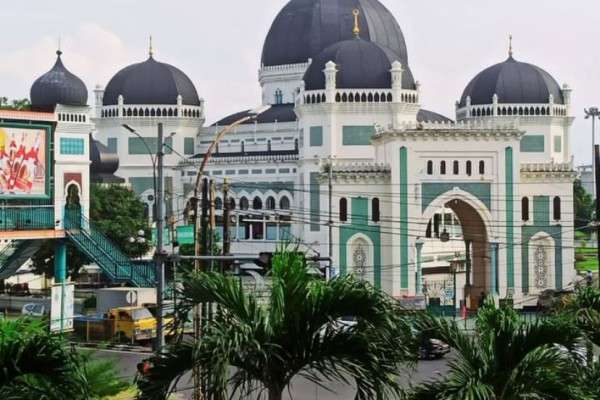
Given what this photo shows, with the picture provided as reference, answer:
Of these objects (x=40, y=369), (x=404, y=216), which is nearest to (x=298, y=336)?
(x=40, y=369)

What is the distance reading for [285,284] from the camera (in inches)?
425

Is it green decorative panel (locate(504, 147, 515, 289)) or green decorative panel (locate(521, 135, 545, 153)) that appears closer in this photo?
green decorative panel (locate(504, 147, 515, 289))

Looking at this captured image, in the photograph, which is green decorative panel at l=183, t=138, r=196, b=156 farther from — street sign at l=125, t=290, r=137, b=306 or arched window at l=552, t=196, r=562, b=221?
street sign at l=125, t=290, r=137, b=306

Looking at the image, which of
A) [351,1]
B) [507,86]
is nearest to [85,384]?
[507,86]

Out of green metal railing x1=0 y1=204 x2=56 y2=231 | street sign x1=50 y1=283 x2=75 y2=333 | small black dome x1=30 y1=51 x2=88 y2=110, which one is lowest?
street sign x1=50 y1=283 x2=75 y2=333

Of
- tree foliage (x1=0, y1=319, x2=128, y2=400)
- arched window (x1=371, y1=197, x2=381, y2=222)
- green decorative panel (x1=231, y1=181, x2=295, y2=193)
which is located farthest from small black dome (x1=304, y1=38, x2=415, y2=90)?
tree foliage (x1=0, y1=319, x2=128, y2=400)

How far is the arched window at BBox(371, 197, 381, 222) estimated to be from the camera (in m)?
53.7

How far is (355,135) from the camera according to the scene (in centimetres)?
6769

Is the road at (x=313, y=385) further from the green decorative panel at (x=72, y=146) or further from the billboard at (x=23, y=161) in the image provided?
the green decorative panel at (x=72, y=146)

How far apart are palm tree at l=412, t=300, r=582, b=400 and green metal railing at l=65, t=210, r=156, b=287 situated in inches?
1234

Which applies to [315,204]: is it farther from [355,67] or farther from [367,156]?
[355,67]

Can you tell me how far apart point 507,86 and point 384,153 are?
21.6 metres

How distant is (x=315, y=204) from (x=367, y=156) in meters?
5.40

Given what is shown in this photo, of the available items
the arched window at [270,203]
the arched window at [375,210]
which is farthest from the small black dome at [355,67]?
the arched window at [375,210]
